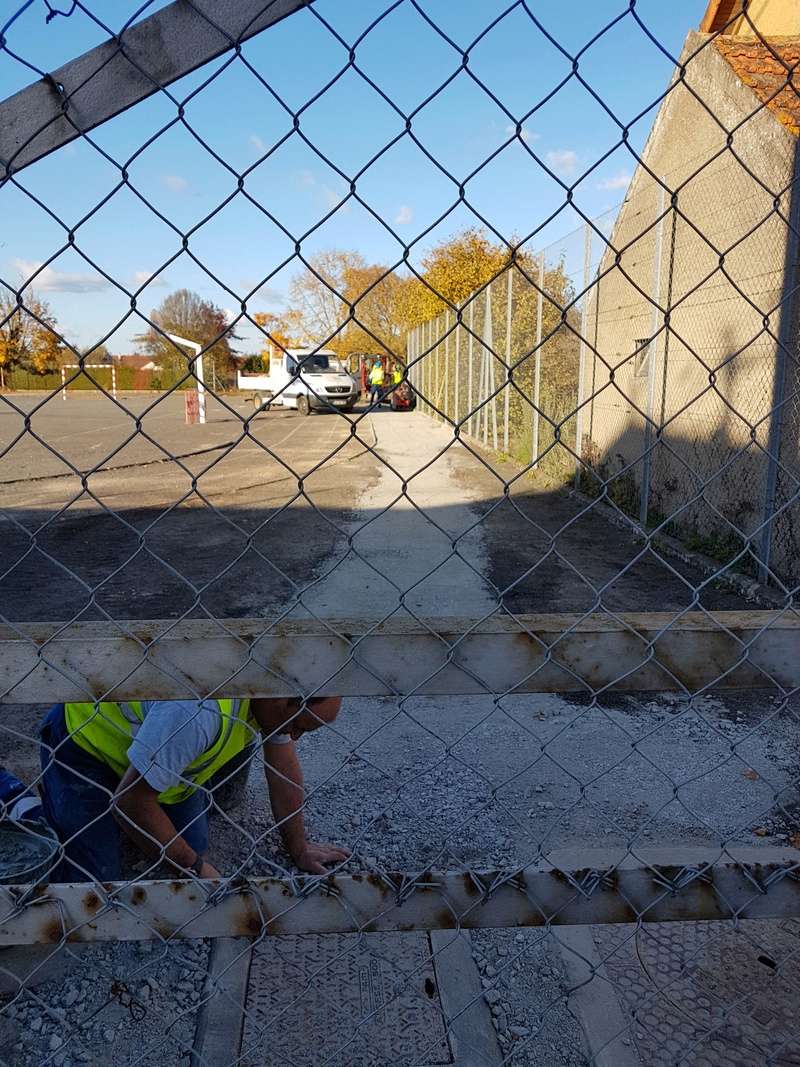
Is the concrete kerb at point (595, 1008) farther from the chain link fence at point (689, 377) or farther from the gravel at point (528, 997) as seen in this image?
the chain link fence at point (689, 377)

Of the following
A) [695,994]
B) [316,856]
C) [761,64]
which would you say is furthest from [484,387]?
[695,994]

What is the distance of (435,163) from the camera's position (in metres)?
1.29

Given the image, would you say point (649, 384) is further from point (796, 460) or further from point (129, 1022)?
point (129, 1022)

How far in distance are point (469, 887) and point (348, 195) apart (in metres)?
1.22

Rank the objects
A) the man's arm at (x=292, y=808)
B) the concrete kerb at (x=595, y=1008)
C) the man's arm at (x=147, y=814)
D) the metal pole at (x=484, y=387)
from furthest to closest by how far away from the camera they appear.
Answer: the metal pole at (x=484, y=387) < the man's arm at (x=292, y=808) < the man's arm at (x=147, y=814) < the concrete kerb at (x=595, y=1008)

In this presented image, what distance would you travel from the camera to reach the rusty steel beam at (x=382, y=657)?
4.66ft

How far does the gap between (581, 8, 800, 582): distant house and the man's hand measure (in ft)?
10.8

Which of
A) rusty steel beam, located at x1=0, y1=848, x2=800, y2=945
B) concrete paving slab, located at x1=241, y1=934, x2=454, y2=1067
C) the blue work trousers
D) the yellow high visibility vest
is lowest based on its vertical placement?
concrete paving slab, located at x1=241, y1=934, x2=454, y2=1067

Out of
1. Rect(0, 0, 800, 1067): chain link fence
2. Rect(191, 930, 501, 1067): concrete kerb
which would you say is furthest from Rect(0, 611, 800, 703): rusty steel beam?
Rect(191, 930, 501, 1067): concrete kerb

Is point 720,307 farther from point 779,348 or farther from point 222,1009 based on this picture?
point 222,1009

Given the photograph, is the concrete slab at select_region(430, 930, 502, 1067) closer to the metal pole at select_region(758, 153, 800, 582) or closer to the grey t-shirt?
the grey t-shirt

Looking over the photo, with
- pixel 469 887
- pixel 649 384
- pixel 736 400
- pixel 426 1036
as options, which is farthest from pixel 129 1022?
pixel 649 384

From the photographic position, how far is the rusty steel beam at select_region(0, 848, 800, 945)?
4.87ft

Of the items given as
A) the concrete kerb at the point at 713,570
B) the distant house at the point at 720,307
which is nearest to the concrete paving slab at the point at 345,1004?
the concrete kerb at the point at 713,570
